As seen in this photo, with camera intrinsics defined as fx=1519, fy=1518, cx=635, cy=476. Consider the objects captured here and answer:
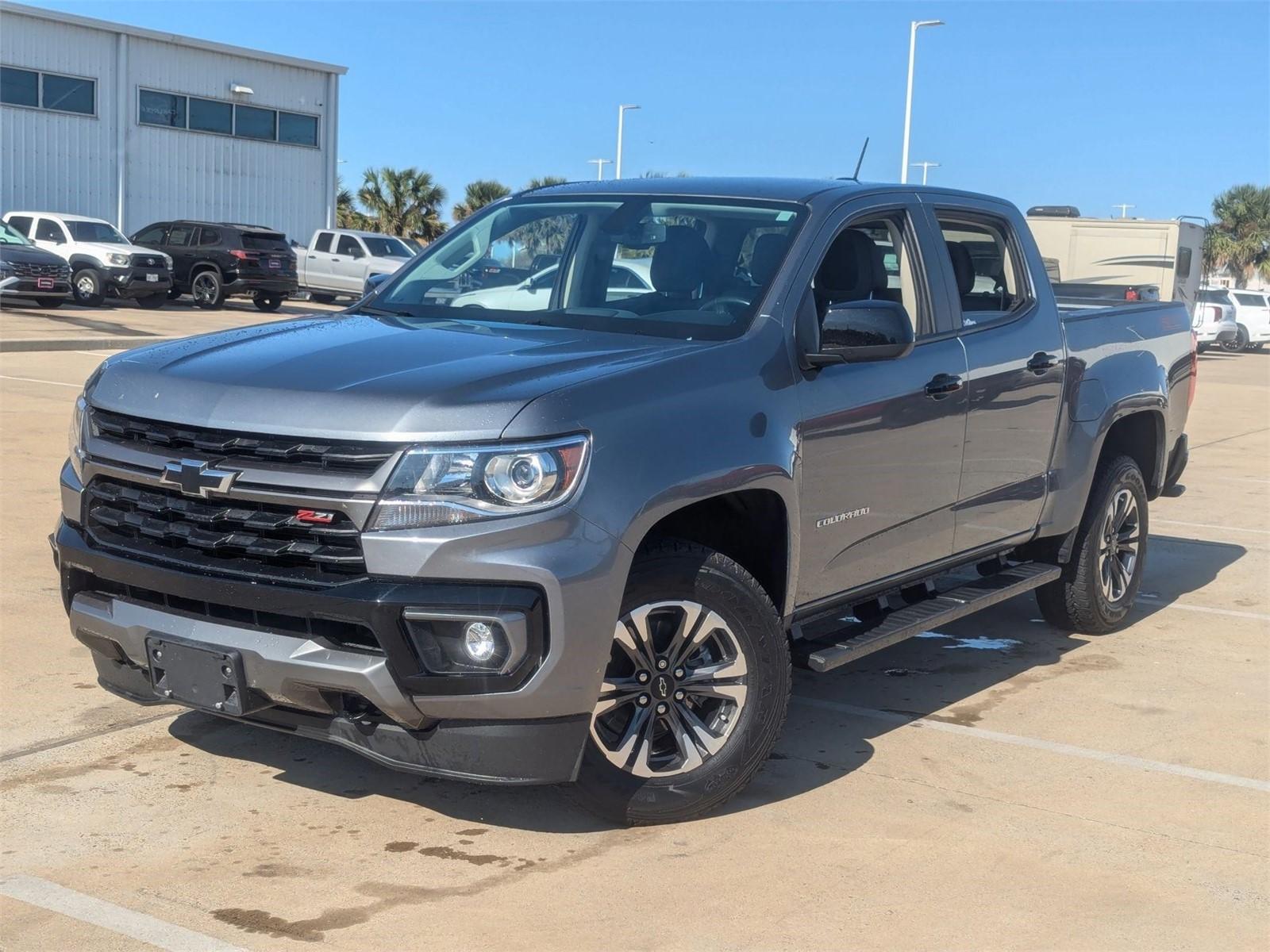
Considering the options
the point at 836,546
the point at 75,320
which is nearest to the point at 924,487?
the point at 836,546

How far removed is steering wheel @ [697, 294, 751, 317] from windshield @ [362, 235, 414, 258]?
28.6 meters

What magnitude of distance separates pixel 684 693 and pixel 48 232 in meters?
26.6

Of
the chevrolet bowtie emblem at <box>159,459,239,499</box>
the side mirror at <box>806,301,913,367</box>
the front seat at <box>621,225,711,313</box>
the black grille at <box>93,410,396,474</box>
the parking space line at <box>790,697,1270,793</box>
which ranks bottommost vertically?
the parking space line at <box>790,697,1270,793</box>

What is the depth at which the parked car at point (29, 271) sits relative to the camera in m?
24.4

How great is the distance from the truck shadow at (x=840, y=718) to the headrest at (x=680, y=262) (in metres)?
1.62

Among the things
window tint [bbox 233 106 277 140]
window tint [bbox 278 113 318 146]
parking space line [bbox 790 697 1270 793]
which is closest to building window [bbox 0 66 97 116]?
window tint [bbox 233 106 277 140]

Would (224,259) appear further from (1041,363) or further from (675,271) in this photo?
(675,271)

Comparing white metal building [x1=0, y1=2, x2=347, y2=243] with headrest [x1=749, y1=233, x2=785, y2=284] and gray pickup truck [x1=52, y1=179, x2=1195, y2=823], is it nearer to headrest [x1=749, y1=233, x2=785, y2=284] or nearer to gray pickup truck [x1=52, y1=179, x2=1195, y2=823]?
gray pickup truck [x1=52, y1=179, x2=1195, y2=823]

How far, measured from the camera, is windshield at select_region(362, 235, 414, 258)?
108ft

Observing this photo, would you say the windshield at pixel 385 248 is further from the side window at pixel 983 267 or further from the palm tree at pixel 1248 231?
the palm tree at pixel 1248 231

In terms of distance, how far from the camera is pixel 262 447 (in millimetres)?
3924

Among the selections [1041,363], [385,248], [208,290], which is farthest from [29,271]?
[1041,363]

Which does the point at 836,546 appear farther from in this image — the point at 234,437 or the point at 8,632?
the point at 8,632

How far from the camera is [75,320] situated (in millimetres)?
23734
